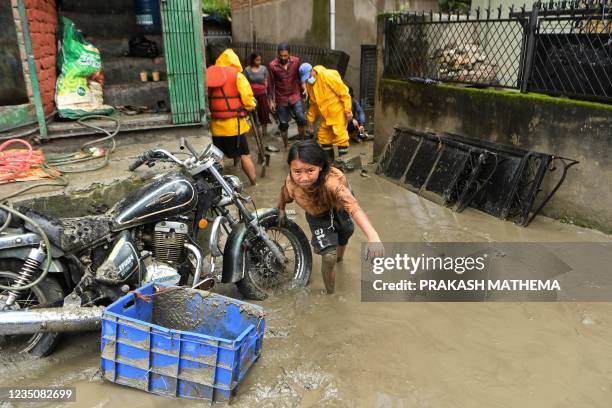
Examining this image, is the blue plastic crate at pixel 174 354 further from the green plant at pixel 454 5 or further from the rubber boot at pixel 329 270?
the green plant at pixel 454 5

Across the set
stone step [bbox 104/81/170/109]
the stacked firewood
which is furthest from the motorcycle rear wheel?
the stacked firewood

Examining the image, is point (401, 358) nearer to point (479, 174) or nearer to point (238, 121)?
point (479, 174)

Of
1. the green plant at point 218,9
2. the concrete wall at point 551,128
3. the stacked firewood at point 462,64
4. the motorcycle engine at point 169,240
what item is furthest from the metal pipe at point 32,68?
the green plant at point 218,9

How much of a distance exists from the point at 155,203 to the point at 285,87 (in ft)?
18.8

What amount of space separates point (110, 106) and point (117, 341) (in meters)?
4.00

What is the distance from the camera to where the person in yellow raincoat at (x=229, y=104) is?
19.9 ft

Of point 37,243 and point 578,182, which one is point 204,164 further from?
point 578,182

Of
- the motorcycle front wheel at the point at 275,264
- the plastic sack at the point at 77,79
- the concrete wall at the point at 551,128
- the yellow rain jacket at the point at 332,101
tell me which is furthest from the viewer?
the yellow rain jacket at the point at 332,101

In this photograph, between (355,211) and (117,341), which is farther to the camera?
(355,211)

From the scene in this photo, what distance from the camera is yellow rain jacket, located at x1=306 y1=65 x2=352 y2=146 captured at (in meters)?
6.63

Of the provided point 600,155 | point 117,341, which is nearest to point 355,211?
point 117,341

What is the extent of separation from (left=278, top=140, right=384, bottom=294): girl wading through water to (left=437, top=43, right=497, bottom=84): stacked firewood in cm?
423

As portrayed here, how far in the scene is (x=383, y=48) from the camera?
741 cm

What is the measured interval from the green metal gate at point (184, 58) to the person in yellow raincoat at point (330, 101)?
1654 mm
